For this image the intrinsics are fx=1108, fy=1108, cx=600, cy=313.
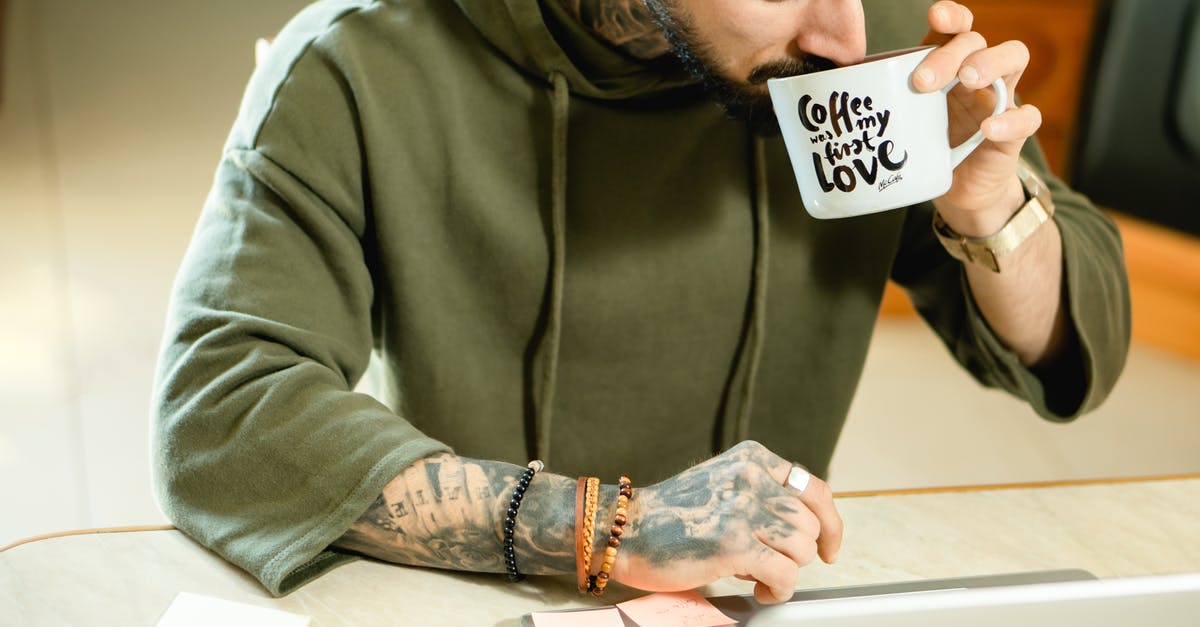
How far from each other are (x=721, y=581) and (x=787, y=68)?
410mm

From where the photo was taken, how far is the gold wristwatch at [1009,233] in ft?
3.07

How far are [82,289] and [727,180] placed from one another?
1.91 meters

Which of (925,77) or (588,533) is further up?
(925,77)

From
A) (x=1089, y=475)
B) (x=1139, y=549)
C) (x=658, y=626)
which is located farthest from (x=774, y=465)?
(x=1089, y=475)

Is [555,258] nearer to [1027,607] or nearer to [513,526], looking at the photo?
[513,526]

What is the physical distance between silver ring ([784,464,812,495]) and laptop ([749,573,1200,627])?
11 centimetres

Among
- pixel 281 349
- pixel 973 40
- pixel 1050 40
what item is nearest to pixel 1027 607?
pixel 973 40

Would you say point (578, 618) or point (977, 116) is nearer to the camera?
point (578, 618)

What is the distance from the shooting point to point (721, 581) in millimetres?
718

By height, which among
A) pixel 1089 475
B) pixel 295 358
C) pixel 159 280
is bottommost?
pixel 1089 475

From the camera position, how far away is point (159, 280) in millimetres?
2504

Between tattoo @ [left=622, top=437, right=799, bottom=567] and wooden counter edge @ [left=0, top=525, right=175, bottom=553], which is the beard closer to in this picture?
tattoo @ [left=622, top=437, right=799, bottom=567]

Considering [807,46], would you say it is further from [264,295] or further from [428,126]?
[264,295]
